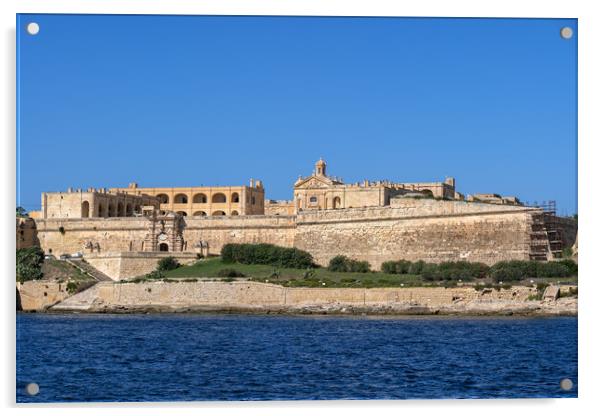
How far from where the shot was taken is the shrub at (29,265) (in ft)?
124

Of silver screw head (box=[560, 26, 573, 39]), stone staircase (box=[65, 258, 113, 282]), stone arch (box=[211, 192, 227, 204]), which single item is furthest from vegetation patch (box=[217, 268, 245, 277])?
silver screw head (box=[560, 26, 573, 39])

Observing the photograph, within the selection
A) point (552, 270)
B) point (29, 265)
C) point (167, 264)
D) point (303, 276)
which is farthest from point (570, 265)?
point (29, 265)

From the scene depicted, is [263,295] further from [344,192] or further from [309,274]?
[344,192]

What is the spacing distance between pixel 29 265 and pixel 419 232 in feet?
42.7

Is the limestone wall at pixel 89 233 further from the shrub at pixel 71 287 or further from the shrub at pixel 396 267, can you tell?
the shrub at pixel 396 267

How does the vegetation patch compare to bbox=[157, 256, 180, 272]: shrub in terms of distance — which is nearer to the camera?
the vegetation patch

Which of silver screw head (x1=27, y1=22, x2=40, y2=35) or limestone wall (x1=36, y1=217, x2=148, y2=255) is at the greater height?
silver screw head (x1=27, y1=22, x2=40, y2=35)

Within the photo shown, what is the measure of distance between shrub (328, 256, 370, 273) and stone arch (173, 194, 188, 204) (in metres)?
13.9

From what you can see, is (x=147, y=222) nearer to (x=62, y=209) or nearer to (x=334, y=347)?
(x=62, y=209)

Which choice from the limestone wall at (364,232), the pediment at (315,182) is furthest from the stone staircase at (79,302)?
the pediment at (315,182)

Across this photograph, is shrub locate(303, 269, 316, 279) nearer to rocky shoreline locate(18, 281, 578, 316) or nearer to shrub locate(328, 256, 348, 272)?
shrub locate(328, 256, 348, 272)

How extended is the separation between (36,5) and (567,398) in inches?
251

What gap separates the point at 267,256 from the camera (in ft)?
138

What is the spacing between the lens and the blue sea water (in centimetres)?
1441
